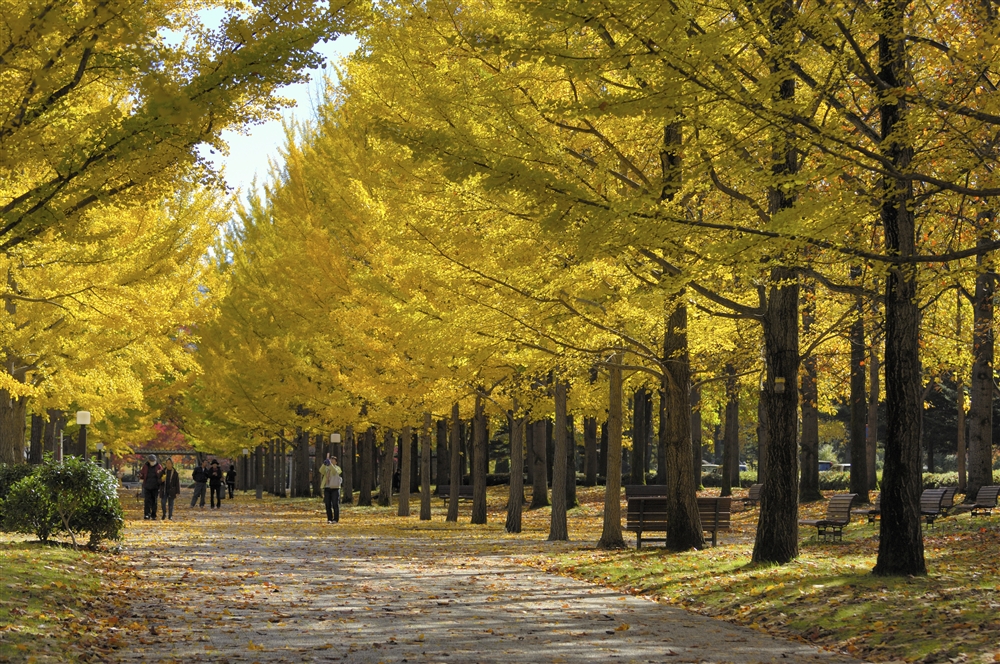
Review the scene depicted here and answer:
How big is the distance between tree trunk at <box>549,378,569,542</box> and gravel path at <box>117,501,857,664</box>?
6.54 feet

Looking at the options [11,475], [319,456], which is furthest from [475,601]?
[319,456]

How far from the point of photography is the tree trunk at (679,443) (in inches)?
592

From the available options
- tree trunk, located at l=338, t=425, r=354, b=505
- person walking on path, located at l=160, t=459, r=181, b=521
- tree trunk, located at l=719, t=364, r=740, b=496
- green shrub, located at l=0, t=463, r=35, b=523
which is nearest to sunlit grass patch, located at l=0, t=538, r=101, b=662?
green shrub, located at l=0, t=463, r=35, b=523

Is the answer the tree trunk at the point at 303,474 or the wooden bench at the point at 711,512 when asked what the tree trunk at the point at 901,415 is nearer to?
the wooden bench at the point at 711,512

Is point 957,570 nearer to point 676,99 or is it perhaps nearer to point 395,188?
point 676,99

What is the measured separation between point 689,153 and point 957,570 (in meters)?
5.74

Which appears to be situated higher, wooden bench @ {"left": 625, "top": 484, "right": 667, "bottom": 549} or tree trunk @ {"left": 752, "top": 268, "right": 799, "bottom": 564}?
tree trunk @ {"left": 752, "top": 268, "right": 799, "bottom": 564}

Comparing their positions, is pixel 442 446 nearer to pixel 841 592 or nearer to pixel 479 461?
pixel 479 461

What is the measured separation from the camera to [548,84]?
12.2 m

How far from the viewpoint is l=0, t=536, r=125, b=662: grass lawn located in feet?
24.2

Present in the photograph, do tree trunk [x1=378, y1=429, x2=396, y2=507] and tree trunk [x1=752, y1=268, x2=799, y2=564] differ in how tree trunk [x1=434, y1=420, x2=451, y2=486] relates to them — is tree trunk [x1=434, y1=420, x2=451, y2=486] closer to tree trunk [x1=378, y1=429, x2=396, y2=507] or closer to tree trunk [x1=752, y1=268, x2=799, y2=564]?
tree trunk [x1=378, y1=429, x2=396, y2=507]

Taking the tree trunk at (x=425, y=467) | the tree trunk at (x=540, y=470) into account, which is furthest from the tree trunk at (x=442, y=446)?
the tree trunk at (x=425, y=467)

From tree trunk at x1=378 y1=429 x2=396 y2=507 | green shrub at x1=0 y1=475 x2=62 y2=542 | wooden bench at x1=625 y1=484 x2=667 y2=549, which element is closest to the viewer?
green shrub at x1=0 y1=475 x2=62 y2=542

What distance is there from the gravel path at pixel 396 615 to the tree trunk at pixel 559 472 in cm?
199
